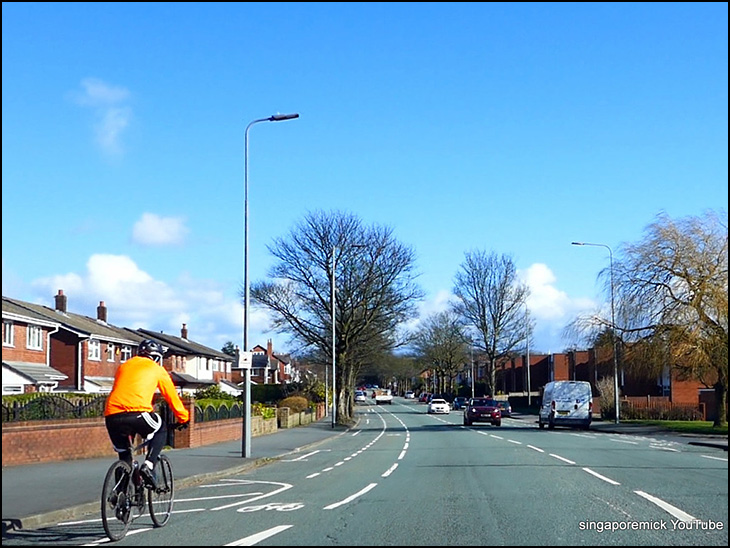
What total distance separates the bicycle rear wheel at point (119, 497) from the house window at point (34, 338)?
3470cm

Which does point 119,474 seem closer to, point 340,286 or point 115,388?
point 115,388

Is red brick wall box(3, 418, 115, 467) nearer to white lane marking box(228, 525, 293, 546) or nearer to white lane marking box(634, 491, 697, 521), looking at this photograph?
white lane marking box(228, 525, 293, 546)

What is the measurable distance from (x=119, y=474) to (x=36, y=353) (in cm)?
3601

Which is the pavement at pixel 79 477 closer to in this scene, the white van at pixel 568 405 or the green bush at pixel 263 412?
the green bush at pixel 263 412

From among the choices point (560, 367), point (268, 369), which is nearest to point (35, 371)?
point (560, 367)

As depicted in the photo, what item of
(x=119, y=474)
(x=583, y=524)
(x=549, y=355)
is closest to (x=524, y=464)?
(x=583, y=524)

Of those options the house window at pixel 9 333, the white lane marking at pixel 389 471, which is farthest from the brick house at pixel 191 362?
the white lane marking at pixel 389 471

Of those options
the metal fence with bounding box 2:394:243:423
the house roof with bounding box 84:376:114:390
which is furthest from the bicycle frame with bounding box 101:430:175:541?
the house roof with bounding box 84:376:114:390

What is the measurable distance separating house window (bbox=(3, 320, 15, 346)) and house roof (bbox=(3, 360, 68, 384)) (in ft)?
3.04

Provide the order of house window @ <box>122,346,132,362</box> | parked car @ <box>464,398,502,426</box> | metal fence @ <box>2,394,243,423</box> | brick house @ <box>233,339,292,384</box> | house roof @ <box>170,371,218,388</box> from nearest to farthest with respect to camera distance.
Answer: metal fence @ <box>2,394,243,423</box>
parked car @ <box>464,398,502,426</box>
house window @ <box>122,346,132,362</box>
house roof @ <box>170,371,218,388</box>
brick house @ <box>233,339,292,384</box>

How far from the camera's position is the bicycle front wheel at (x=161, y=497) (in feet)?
31.5

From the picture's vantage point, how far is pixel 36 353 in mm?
42062

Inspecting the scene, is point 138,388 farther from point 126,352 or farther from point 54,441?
point 126,352

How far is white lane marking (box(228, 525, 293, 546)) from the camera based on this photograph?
342 inches
